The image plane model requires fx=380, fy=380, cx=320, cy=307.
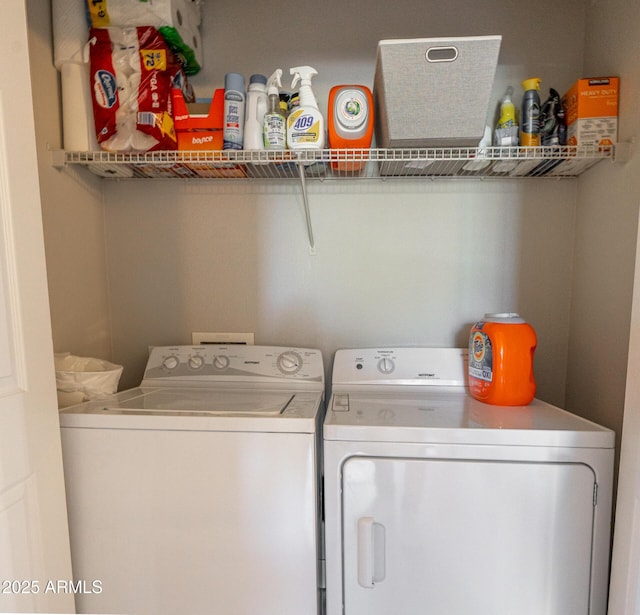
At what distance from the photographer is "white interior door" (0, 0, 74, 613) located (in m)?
0.89

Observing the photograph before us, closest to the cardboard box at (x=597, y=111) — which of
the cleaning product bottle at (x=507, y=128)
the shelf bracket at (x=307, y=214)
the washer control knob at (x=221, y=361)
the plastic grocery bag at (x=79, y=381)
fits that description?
the cleaning product bottle at (x=507, y=128)

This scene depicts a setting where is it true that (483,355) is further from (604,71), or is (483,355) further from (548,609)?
(604,71)

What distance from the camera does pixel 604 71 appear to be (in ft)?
4.44

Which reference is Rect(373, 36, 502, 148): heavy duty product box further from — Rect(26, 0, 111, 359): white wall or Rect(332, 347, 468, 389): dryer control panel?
Rect(26, 0, 111, 359): white wall

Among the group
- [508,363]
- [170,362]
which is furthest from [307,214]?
[508,363]

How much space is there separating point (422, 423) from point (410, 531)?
0.97ft

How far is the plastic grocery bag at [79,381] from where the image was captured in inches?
49.0

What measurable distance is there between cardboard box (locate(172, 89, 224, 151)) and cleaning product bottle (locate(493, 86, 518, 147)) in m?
1.00

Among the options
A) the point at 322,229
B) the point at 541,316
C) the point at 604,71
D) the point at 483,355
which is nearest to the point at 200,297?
the point at 322,229

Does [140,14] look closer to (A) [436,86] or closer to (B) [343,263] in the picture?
(A) [436,86]

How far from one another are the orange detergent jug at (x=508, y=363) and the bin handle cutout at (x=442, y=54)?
0.84 metres

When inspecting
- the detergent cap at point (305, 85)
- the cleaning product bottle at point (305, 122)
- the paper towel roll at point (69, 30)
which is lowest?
the cleaning product bottle at point (305, 122)

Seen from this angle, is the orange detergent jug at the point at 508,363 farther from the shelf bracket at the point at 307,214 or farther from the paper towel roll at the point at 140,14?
the paper towel roll at the point at 140,14

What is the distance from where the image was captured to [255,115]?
4.42 feet
